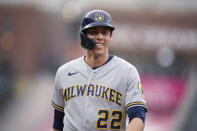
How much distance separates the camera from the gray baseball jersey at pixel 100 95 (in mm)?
A: 3443

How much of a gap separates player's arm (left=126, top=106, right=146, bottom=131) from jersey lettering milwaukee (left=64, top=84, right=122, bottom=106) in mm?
182

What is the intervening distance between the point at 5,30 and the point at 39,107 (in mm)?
11391

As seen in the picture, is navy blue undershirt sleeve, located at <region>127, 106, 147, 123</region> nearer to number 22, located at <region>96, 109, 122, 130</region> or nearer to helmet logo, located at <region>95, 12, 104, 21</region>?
number 22, located at <region>96, 109, 122, 130</region>

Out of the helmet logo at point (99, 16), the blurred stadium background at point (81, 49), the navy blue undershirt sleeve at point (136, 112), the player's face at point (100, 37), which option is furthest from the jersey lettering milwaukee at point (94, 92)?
the blurred stadium background at point (81, 49)

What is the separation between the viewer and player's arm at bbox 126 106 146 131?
10.6 feet

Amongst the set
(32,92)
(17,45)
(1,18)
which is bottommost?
(32,92)

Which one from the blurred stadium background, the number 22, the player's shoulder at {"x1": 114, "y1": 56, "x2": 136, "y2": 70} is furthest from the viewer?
the blurred stadium background

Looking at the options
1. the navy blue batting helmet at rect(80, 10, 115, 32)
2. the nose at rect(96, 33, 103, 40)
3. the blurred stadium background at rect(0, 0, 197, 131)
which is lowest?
the blurred stadium background at rect(0, 0, 197, 131)

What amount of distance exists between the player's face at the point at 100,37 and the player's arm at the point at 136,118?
56 cm

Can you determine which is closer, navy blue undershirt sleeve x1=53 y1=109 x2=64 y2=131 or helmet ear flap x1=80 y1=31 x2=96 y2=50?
helmet ear flap x1=80 y1=31 x2=96 y2=50

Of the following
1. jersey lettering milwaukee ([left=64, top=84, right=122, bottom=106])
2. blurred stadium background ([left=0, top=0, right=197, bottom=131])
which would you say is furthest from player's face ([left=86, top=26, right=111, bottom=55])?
blurred stadium background ([left=0, top=0, right=197, bottom=131])

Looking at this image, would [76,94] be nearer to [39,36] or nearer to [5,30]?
[5,30]

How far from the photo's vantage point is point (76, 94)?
11.8 ft

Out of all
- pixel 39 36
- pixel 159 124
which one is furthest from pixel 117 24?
pixel 159 124
